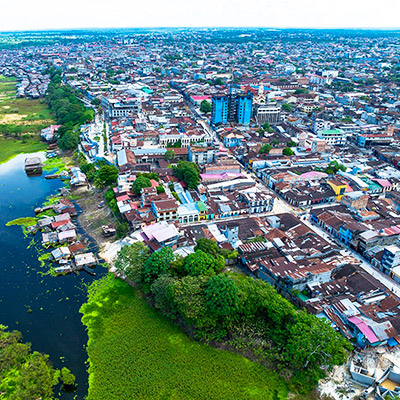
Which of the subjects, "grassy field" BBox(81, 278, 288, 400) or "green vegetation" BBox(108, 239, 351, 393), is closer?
"grassy field" BBox(81, 278, 288, 400)

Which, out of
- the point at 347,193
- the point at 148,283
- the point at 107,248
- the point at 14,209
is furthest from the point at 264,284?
the point at 14,209

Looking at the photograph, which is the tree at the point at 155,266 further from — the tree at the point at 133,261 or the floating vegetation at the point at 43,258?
the floating vegetation at the point at 43,258

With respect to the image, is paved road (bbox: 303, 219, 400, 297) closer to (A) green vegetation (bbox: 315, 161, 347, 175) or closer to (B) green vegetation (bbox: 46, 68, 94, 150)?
(A) green vegetation (bbox: 315, 161, 347, 175)

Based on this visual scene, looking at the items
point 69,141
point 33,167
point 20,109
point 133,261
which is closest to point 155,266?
point 133,261

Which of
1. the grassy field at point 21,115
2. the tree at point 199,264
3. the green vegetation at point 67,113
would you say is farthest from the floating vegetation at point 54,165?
the tree at point 199,264

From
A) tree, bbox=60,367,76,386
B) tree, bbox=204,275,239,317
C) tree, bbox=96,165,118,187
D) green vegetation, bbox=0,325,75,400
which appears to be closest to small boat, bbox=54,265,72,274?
green vegetation, bbox=0,325,75,400
